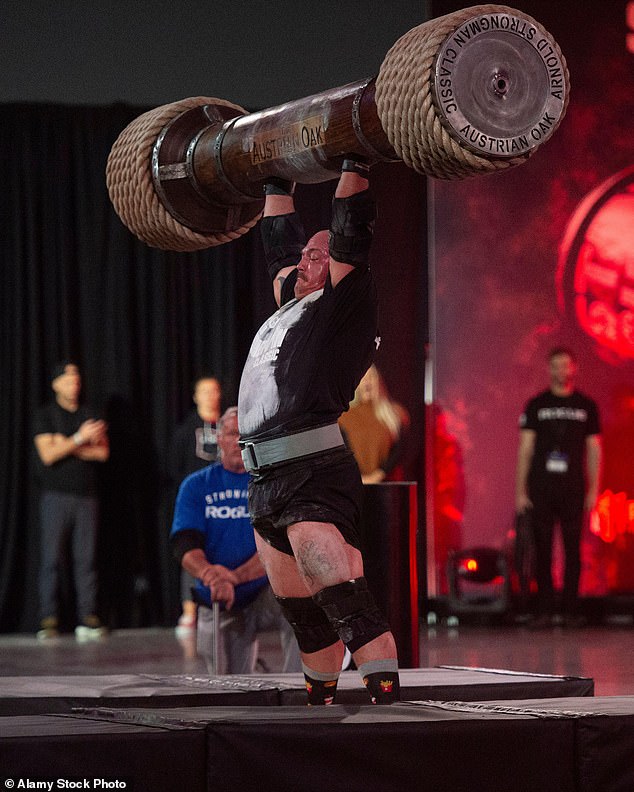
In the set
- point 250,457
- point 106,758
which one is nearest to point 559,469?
point 250,457

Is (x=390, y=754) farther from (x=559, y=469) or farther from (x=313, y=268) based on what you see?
(x=559, y=469)

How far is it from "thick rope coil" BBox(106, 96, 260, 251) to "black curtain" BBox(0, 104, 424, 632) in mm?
4788

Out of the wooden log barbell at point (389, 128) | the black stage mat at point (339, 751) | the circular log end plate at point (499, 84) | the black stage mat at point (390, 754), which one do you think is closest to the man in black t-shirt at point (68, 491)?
the wooden log barbell at point (389, 128)

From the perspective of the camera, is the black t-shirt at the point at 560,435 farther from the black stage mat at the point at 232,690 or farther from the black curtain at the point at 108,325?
the black stage mat at the point at 232,690

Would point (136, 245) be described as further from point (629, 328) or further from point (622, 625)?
point (622, 625)

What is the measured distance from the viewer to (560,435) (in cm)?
835

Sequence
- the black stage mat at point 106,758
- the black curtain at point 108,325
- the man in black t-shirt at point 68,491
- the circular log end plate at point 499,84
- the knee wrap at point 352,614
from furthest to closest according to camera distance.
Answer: the black curtain at point 108,325 < the man in black t-shirt at point 68,491 < the knee wrap at point 352,614 < the circular log end plate at point 499,84 < the black stage mat at point 106,758

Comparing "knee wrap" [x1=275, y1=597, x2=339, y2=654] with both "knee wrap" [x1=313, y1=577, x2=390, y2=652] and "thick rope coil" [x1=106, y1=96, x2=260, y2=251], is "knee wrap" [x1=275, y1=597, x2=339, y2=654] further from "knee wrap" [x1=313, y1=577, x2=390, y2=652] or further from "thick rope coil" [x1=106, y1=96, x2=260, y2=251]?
"thick rope coil" [x1=106, y1=96, x2=260, y2=251]

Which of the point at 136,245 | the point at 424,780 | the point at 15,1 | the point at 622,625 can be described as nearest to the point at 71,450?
the point at 136,245

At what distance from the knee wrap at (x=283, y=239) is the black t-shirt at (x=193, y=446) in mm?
4970

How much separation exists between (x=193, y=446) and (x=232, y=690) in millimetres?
4876

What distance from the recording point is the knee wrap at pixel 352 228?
122 inches

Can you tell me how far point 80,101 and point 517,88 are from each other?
6.24 meters

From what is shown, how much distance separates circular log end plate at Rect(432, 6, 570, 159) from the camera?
2760 millimetres
